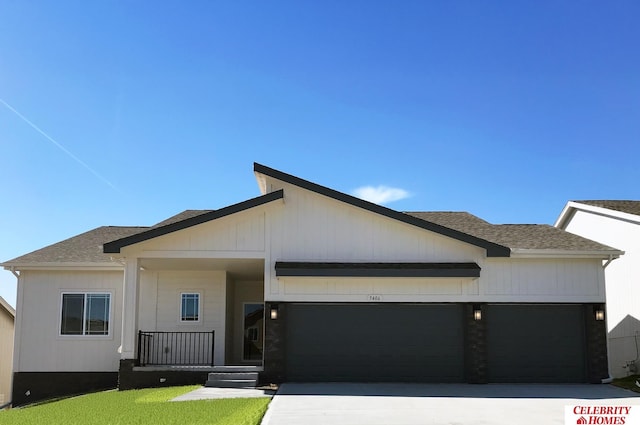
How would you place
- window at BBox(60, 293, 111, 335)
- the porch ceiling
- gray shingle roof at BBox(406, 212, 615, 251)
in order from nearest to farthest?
the porch ceiling
gray shingle roof at BBox(406, 212, 615, 251)
window at BBox(60, 293, 111, 335)

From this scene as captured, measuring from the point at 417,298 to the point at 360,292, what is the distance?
55.9 inches

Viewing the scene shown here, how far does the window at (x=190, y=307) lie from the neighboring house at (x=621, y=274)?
42.2ft

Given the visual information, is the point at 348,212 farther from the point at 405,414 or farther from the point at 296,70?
the point at 405,414

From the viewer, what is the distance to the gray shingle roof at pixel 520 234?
1672 centimetres

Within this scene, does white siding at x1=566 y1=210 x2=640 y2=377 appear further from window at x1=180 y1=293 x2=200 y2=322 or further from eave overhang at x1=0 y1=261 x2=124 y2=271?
eave overhang at x1=0 y1=261 x2=124 y2=271

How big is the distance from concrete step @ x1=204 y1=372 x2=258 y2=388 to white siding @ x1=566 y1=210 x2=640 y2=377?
11.8m

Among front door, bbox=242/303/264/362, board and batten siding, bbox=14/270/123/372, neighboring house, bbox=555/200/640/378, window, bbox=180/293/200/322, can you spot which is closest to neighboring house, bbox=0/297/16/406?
board and batten siding, bbox=14/270/123/372

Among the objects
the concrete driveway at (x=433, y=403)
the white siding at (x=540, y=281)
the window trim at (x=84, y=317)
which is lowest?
the concrete driveway at (x=433, y=403)

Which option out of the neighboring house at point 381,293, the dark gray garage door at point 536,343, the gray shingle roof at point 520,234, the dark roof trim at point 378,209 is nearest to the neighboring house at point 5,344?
the neighboring house at point 381,293

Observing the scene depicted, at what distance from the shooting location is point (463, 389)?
591 inches

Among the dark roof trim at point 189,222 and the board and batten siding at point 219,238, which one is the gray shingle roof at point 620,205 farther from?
the board and batten siding at point 219,238

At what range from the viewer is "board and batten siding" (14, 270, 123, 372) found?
18.3 metres

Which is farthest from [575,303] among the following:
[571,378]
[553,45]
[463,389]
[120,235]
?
[120,235]

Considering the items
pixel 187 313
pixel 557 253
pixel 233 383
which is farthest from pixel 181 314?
pixel 557 253
